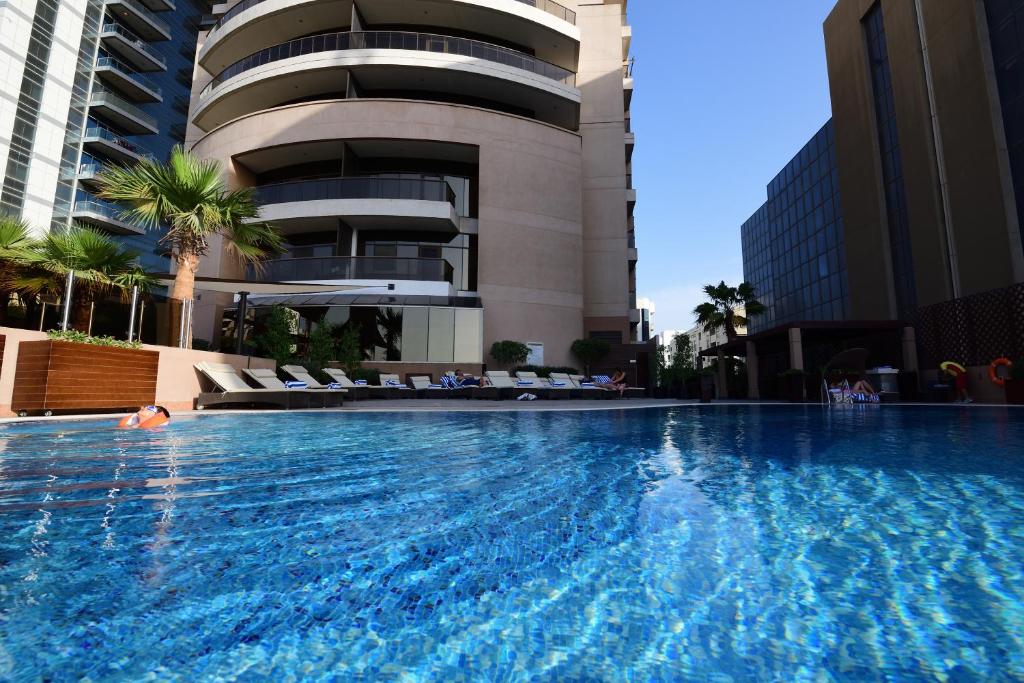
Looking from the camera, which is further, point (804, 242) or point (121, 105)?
point (121, 105)

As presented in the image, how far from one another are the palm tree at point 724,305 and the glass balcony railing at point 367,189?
49.9ft

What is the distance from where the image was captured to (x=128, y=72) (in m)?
38.1

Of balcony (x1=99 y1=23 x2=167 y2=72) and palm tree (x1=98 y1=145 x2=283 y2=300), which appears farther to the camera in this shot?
balcony (x1=99 y1=23 x2=167 y2=72)

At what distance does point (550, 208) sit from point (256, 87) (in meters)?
14.9

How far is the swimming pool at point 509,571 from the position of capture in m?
1.31

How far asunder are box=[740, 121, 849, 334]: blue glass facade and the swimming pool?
85.9ft

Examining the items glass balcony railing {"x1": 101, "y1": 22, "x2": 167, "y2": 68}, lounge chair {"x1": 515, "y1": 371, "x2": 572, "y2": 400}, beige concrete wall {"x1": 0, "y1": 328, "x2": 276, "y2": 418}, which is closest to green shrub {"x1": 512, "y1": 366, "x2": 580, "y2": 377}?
lounge chair {"x1": 515, "y1": 371, "x2": 572, "y2": 400}

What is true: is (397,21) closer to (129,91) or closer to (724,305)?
(724,305)

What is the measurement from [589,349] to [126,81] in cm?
3993

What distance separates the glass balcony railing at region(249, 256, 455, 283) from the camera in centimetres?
2080

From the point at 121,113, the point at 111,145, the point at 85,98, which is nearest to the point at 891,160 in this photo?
the point at 111,145

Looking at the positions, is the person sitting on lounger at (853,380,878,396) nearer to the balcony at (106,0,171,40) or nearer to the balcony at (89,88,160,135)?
the balcony at (89,88,160,135)

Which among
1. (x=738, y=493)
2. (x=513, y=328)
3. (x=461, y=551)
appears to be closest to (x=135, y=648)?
(x=461, y=551)

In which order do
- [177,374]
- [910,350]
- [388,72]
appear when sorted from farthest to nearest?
[388,72], [910,350], [177,374]
